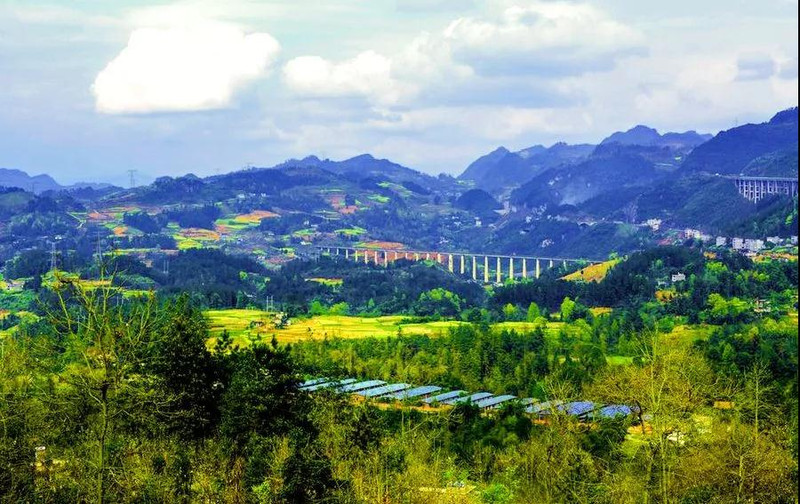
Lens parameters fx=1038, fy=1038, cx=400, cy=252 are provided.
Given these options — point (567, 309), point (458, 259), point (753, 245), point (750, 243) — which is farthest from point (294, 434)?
point (458, 259)

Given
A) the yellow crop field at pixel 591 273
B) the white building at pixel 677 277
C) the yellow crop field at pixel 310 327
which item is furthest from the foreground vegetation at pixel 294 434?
the yellow crop field at pixel 591 273

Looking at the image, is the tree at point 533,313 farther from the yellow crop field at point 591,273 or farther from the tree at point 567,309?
the yellow crop field at point 591,273

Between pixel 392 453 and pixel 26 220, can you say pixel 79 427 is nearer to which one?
pixel 392 453

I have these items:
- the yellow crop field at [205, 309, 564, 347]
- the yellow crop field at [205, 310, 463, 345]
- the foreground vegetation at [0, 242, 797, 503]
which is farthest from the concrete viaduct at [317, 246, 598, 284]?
the foreground vegetation at [0, 242, 797, 503]

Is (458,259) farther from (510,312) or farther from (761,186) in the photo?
(510,312)

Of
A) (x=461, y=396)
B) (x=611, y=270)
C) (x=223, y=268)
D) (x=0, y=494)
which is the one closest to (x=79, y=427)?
(x=0, y=494)

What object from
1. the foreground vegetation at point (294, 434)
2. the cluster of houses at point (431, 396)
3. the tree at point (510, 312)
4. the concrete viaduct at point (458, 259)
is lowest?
the concrete viaduct at point (458, 259)

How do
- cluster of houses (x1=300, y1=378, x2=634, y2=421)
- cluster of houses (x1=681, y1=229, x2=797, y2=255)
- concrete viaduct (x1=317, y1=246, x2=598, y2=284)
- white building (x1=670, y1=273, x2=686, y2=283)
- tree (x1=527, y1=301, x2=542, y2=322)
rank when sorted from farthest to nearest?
concrete viaduct (x1=317, y1=246, x2=598, y2=284)
cluster of houses (x1=681, y1=229, x2=797, y2=255)
white building (x1=670, y1=273, x2=686, y2=283)
tree (x1=527, y1=301, x2=542, y2=322)
cluster of houses (x1=300, y1=378, x2=634, y2=421)

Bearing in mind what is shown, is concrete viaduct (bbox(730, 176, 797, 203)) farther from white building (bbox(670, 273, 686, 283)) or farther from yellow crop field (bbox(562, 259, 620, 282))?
white building (bbox(670, 273, 686, 283))
